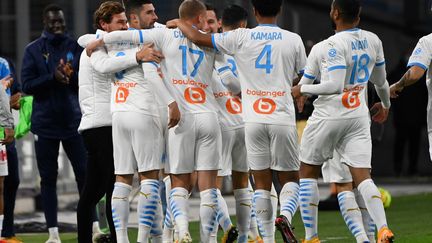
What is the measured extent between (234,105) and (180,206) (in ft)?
5.00

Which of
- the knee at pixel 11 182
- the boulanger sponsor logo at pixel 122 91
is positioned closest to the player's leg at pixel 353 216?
the boulanger sponsor logo at pixel 122 91

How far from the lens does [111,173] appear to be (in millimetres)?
12531

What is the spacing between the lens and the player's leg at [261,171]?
1163 cm

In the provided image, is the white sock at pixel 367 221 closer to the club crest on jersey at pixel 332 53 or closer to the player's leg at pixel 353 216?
the player's leg at pixel 353 216

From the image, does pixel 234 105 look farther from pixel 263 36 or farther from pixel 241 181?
pixel 263 36

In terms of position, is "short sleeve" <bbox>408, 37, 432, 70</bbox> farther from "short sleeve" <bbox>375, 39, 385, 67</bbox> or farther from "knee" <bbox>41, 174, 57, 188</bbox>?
"knee" <bbox>41, 174, 57, 188</bbox>

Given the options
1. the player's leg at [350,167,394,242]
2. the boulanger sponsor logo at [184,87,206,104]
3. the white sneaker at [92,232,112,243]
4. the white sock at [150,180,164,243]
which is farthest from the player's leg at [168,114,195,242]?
the white sneaker at [92,232,112,243]

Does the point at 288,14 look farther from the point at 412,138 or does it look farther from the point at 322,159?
the point at 322,159

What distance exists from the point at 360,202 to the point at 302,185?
0.81 m

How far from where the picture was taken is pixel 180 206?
1138 centimetres

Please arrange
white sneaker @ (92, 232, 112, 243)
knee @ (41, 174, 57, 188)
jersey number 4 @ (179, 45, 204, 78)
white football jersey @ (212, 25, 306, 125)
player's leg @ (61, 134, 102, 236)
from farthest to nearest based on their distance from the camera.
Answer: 1. knee @ (41, 174, 57, 188)
2. player's leg @ (61, 134, 102, 236)
3. white sneaker @ (92, 232, 112, 243)
4. white football jersey @ (212, 25, 306, 125)
5. jersey number 4 @ (179, 45, 204, 78)

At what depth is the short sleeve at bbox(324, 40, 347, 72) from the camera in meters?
11.4

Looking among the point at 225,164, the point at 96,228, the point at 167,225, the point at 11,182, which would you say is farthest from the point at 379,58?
the point at 11,182

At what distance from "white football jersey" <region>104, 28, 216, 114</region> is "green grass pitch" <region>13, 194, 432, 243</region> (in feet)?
8.97
